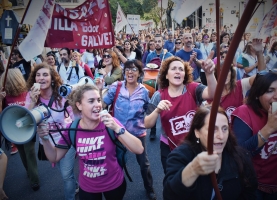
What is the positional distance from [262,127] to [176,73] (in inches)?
42.9

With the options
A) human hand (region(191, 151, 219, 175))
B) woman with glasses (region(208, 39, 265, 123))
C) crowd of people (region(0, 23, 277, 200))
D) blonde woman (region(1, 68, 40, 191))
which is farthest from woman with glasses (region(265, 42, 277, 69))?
blonde woman (region(1, 68, 40, 191))

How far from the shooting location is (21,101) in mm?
3746

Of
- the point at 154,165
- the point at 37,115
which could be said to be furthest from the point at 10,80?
the point at 154,165

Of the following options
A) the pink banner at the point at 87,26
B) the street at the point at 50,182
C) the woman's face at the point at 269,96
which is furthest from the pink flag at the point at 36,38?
the woman's face at the point at 269,96

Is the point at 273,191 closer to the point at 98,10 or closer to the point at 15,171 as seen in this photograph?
the point at 98,10

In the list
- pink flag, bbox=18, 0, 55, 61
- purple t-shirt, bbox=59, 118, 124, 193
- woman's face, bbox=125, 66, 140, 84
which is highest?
pink flag, bbox=18, 0, 55, 61

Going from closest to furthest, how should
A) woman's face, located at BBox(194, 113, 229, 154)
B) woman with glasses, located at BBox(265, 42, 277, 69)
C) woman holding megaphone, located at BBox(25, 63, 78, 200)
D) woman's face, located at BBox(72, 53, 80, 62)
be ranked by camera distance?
woman's face, located at BBox(194, 113, 229, 154), woman holding megaphone, located at BBox(25, 63, 78, 200), woman with glasses, located at BBox(265, 42, 277, 69), woman's face, located at BBox(72, 53, 80, 62)

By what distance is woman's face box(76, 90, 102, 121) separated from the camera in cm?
215

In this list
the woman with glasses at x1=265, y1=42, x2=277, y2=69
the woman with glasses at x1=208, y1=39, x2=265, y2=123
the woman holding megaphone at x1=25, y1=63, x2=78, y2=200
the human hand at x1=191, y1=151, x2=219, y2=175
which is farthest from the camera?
the woman with glasses at x1=265, y1=42, x2=277, y2=69

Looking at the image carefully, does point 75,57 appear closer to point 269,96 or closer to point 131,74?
point 131,74

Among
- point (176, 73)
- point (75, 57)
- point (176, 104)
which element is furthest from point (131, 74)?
point (75, 57)

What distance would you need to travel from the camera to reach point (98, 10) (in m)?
3.38

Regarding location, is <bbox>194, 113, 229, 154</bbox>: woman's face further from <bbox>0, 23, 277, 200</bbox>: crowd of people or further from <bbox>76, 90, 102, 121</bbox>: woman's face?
<bbox>76, 90, 102, 121</bbox>: woman's face

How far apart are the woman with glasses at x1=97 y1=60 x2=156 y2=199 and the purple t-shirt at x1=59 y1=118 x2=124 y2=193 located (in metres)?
0.93
